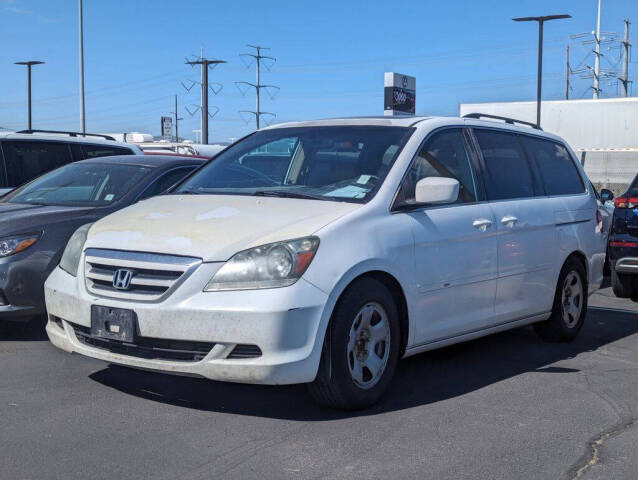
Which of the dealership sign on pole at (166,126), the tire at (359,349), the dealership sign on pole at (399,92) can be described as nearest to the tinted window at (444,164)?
the tire at (359,349)

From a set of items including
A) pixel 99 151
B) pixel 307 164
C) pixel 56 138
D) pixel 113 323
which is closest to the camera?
pixel 113 323

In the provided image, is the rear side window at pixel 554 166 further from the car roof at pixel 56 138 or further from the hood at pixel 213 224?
the car roof at pixel 56 138

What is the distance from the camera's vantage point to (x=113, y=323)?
15.0 feet

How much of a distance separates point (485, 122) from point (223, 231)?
8.52ft

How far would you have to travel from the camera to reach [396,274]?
492cm

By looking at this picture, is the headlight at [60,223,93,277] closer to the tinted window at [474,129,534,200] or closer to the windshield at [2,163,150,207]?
the windshield at [2,163,150,207]

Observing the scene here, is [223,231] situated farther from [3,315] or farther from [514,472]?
[3,315]

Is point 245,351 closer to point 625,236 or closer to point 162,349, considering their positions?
point 162,349

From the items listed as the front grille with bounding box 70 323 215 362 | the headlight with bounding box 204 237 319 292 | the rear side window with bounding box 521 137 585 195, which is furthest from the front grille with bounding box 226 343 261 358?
the rear side window with bounding box 521 137 585 195

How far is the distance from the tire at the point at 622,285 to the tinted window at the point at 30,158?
6.33m

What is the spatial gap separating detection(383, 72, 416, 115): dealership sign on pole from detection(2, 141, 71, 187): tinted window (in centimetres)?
1762

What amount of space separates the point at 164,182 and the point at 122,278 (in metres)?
3.09

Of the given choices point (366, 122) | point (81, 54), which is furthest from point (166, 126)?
point (366, 122)

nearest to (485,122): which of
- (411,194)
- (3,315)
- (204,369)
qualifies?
(411,194)
